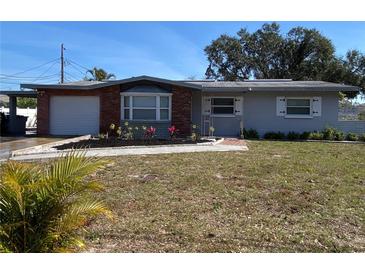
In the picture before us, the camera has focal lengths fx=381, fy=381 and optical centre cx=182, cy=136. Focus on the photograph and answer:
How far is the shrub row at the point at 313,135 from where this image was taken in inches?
Answer: 734

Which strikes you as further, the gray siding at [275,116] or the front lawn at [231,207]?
the gray siding at [275,116]

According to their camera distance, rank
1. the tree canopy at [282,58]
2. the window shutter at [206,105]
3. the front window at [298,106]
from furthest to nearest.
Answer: the tree canopy at [282,58] → the window shutter at [206,105] → the front window at [298,106]

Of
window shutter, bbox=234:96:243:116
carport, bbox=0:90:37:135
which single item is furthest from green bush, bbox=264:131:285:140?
carport, bbox=0:90:37:135

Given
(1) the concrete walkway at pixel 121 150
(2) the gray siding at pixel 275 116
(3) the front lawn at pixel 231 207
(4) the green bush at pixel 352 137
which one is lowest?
(3) the front lawn at pixel 231 207

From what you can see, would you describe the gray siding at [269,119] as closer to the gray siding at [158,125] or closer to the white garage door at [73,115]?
the gray siding at [158,125]

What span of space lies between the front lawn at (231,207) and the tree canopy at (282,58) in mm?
30281

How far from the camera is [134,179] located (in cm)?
751

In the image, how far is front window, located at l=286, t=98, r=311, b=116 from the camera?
776 inches

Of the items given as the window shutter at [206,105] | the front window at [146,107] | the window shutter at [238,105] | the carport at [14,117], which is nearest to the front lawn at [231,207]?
the front window at [146,107]

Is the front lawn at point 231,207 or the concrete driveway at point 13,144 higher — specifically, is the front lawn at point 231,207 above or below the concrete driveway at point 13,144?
below

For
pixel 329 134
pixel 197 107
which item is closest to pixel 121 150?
pixel 197 107
